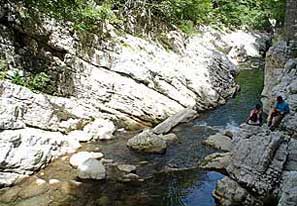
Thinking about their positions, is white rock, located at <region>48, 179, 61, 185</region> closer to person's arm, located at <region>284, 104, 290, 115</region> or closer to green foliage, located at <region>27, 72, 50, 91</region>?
green foliage, located at <region>27, 72, 50, 91</region>

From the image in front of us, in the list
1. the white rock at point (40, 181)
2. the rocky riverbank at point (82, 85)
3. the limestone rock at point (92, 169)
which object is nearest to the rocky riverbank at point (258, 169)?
the limestone rock at point (92, 169)

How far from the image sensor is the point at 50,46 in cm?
1645

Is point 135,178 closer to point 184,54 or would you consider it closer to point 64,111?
point 64,111

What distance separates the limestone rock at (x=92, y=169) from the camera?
12.0m

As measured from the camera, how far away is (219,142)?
1439 cm

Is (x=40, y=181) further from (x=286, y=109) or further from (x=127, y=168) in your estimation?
(x=286, y=109)

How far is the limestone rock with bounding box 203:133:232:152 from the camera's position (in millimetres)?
14052

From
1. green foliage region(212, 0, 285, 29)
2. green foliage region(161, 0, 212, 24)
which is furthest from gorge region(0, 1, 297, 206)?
green foliage region(212, 0, 285, 29)

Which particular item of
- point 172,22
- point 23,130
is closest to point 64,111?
point 23,130

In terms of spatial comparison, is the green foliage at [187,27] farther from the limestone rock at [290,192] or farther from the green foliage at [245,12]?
the limestone rock at [290,192]

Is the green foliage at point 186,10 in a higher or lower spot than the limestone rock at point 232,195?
higher

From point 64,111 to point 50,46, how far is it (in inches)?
117

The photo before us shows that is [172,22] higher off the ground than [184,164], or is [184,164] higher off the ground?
[172,22]

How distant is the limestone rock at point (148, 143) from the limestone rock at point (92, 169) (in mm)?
1702
